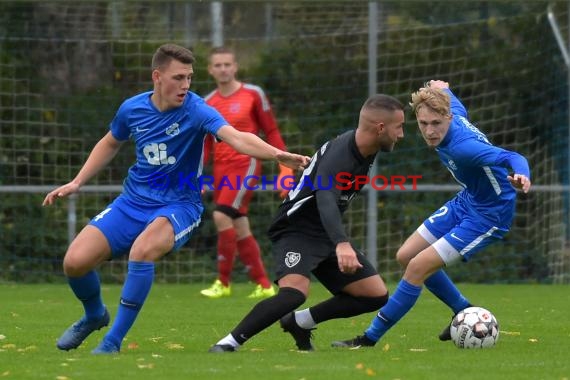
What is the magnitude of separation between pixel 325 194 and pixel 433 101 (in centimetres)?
118

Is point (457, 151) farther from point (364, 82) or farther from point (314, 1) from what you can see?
point (364, 82)

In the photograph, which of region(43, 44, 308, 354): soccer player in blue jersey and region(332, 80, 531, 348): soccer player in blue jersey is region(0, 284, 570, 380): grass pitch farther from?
region(43, 44, 308, 354): soccer player in blue jersey

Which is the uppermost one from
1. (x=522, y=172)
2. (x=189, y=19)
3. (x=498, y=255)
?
(x=189, y=19)

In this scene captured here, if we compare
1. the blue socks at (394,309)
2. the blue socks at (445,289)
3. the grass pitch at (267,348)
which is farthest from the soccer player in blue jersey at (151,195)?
the blue socks at (445,289)

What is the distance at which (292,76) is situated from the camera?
14453mm

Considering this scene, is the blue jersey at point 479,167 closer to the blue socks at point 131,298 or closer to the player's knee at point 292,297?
the player's knee at point 292,297

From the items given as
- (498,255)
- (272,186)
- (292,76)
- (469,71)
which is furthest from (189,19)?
(498,255)

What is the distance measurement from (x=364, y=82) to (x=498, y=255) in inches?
94.6

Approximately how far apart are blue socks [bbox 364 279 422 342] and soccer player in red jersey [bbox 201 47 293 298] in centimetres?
408

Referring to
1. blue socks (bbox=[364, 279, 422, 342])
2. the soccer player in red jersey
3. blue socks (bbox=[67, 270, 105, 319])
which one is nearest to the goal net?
the soccer player in red jersey

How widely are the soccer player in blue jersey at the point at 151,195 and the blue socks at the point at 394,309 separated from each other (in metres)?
1.19

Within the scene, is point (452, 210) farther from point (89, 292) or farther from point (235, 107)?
point (235, 107)

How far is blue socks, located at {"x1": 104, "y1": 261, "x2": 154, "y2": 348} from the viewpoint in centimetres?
723

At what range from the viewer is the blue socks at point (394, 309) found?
7660mm
